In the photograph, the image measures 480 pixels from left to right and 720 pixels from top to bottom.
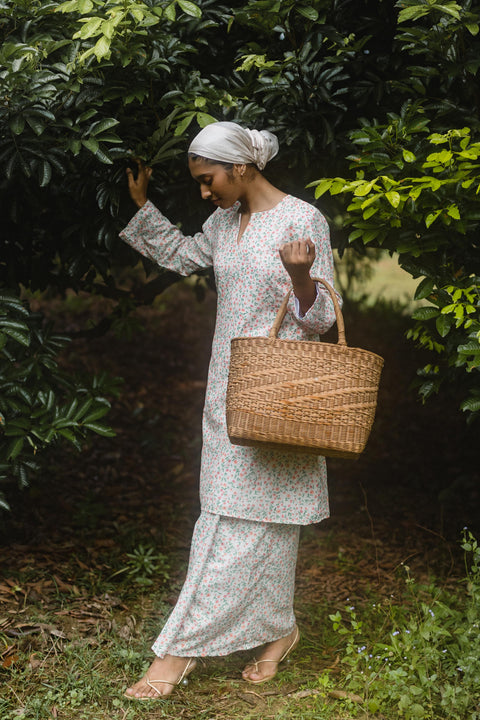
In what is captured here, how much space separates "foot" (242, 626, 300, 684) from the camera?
2.79m

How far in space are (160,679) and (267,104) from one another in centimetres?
210

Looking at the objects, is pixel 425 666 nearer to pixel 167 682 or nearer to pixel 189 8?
pixel 167 682

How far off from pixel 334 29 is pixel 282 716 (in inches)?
93.9

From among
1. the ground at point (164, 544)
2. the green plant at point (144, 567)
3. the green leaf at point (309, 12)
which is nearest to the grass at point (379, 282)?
the ground at point (164, 544)

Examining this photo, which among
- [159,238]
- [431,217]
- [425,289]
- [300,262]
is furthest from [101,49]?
[425,289]

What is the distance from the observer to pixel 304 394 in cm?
222

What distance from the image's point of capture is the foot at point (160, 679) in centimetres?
262

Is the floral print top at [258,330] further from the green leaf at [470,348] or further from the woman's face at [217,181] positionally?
the green leaf at [470,348]

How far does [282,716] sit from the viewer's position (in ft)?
8.36

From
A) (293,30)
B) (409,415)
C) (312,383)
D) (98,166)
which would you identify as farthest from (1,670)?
(409,415)

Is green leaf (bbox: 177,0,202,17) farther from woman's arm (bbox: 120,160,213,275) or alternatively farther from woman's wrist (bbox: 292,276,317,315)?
woman's wrist (bbox: 292,276,317,315)

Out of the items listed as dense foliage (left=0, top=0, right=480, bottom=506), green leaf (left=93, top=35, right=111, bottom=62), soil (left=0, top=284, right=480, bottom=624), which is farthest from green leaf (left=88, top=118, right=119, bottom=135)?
soil (left=0, top=284, right=480, bottom=624)

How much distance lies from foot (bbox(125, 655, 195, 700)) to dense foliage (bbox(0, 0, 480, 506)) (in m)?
0.99

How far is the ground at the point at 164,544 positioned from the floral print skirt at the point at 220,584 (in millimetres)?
226
